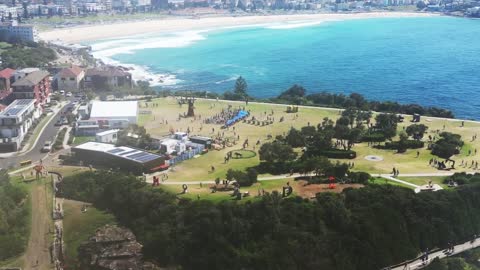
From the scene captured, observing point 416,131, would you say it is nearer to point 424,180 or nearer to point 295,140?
point 424,180

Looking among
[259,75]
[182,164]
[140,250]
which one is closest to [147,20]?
[259,75]

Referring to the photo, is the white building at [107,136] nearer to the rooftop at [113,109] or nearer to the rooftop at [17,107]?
the rooftop at [113,109]

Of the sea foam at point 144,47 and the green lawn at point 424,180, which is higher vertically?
the sea foam at point 144,47

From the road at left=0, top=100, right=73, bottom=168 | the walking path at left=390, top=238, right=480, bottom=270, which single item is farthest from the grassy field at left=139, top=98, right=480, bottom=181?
the road at left=0, top=100, right=73, bottom=168

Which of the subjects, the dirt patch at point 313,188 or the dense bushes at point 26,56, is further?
the dense bushes at point 26,56

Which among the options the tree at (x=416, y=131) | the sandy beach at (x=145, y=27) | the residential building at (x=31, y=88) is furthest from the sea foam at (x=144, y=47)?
the tree at (x=416, y=131)

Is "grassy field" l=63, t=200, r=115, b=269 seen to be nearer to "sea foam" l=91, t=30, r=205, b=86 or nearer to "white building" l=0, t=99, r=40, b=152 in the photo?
"white building" l=0, t=99, r=40, b=152

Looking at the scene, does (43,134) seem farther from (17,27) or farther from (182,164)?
(17,27)
